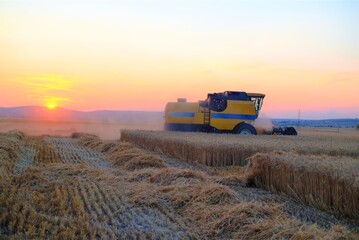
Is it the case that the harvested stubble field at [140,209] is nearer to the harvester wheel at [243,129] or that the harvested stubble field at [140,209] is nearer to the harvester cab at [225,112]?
the harvester cab at [225,112]

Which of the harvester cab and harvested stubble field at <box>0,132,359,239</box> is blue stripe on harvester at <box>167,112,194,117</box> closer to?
the harvester cab

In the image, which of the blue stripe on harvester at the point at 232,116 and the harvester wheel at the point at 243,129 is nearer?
the blue stripe on harvester at the point at 232,116

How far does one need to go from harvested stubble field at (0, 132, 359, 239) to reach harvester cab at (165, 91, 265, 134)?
12.9 m

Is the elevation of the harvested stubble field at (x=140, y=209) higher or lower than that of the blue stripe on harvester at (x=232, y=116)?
lower

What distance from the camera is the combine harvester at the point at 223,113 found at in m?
24.3

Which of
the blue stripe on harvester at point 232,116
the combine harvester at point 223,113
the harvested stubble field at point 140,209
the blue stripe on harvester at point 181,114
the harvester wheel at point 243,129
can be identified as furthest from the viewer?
the blue stripe on harvester at point 181,114

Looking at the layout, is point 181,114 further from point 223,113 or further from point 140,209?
point 140,209

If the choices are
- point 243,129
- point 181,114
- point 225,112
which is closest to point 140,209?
point 225,112

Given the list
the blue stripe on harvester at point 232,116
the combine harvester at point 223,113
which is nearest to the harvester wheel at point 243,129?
the combine harvester at point 223,113

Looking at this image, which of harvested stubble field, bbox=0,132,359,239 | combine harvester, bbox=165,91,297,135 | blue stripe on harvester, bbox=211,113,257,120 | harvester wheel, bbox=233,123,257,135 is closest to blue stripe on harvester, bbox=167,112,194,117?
combine harvester, bbox=165,91,297,135

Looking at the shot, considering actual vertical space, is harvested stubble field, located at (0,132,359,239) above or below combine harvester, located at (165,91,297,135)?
below

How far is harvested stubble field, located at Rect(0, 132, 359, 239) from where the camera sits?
251 inches

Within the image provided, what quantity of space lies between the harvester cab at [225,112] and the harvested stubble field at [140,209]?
509 inches

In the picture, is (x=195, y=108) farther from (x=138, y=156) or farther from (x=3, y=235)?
(x=3, y=235)
